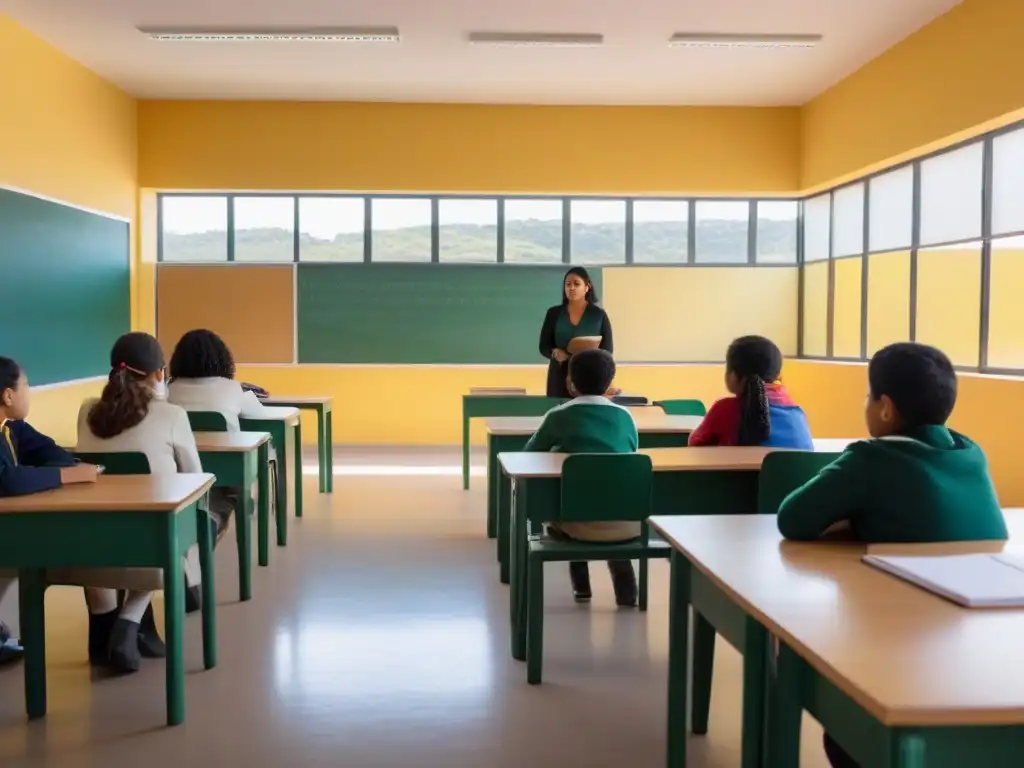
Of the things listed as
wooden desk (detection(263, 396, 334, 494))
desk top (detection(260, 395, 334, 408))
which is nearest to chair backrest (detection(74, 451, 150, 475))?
wooden desk (detection(263, 396, 334, 494))

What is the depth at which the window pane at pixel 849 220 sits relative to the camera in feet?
26.3

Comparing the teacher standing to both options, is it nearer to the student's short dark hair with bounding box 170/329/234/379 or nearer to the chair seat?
the student's short dark hair with bounding box 170/329/234/379

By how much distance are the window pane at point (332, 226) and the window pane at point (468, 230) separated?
29.6 inches

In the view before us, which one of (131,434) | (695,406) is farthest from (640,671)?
(695,406)

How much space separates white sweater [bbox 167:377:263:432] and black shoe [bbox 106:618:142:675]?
137 cm

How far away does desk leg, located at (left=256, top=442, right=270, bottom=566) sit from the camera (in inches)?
178

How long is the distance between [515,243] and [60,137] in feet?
12.8

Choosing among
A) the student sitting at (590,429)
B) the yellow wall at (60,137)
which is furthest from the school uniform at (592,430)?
the yellow wall at (60,137)

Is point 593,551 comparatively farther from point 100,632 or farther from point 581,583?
point 100,632

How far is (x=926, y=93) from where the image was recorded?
21.3 feet

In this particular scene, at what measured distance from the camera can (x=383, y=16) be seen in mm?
6344

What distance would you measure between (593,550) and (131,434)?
1.54 meters

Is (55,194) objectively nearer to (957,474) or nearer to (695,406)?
(695,406)

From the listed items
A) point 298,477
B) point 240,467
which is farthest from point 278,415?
point 240,467
